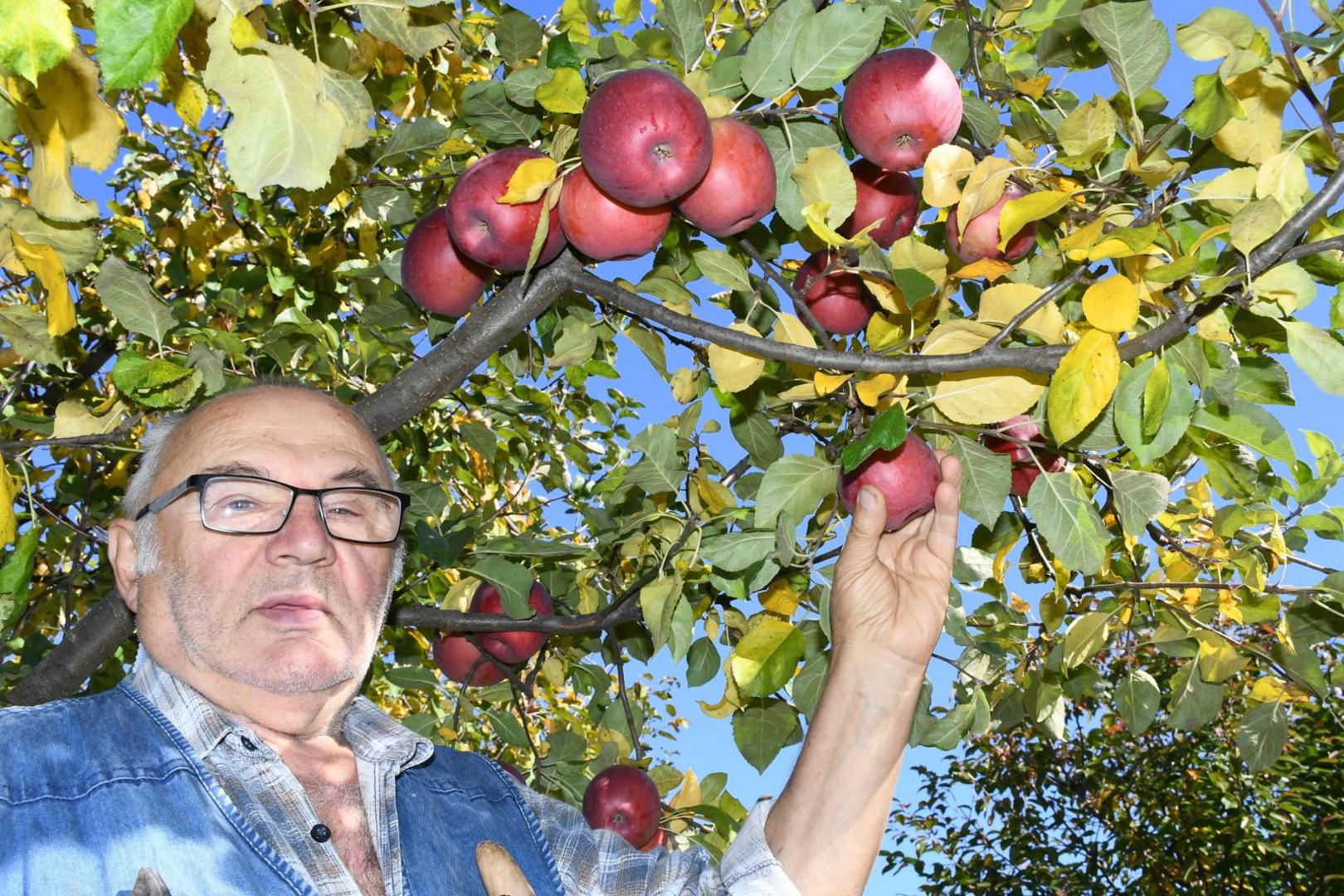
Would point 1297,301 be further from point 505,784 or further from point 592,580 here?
point 592,580

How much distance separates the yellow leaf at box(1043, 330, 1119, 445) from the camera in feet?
4.49

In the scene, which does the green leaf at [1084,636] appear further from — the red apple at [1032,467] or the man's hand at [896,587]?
the man's hand at [896,587]

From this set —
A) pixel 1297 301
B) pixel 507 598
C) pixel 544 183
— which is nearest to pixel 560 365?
pixel 507 598

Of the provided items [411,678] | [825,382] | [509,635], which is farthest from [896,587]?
[411,678]

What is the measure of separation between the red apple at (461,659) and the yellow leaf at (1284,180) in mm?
2116

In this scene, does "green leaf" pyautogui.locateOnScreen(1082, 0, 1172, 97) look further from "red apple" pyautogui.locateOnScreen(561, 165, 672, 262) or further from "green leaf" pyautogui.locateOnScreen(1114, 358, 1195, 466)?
"red apple" pyautogui.locateOnScreen(561, 165, 672, 262)

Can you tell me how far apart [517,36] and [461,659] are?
1638mm

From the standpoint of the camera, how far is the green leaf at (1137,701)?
270cm

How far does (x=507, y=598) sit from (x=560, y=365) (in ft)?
1.88

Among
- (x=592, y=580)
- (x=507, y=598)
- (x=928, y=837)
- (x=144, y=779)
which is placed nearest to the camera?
(x=144, y=779)

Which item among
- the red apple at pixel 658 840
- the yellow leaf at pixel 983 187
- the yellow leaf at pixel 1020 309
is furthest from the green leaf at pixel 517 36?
the red apple at pixel 658 840

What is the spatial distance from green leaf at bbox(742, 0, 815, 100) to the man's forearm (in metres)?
0.89

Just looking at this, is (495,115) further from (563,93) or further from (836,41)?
(836,41)

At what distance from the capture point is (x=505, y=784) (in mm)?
2098
